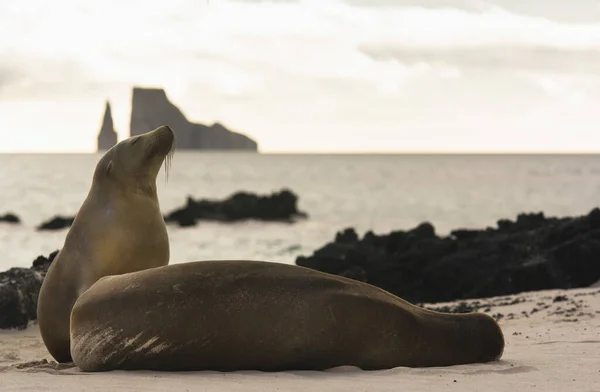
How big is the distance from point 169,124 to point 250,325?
123 meters

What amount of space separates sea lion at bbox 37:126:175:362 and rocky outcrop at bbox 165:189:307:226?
80.8 feet

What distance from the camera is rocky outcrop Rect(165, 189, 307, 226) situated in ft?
106

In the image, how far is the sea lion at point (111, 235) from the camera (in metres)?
6.49

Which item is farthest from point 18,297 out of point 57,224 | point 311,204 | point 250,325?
point 311,204

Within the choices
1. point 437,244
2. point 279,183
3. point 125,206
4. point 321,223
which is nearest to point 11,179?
point 279,183

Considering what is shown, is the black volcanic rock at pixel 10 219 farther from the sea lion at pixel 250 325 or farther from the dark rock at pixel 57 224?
the sea lion at pixel 250 325

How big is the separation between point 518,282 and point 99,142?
116 meters

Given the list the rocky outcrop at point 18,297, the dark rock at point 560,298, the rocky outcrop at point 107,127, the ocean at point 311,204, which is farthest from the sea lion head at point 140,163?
the rocky outcrop at point 107,127

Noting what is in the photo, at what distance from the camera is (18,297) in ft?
29.5

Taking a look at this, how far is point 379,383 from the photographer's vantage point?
Result: 4527 millimetres

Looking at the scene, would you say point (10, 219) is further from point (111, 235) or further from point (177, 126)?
point (177, 126)

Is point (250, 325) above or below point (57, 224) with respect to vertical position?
below

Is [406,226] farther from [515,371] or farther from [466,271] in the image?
[515,371]

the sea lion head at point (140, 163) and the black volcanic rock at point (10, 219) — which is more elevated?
the black volcanic rock at point (10, 219)
